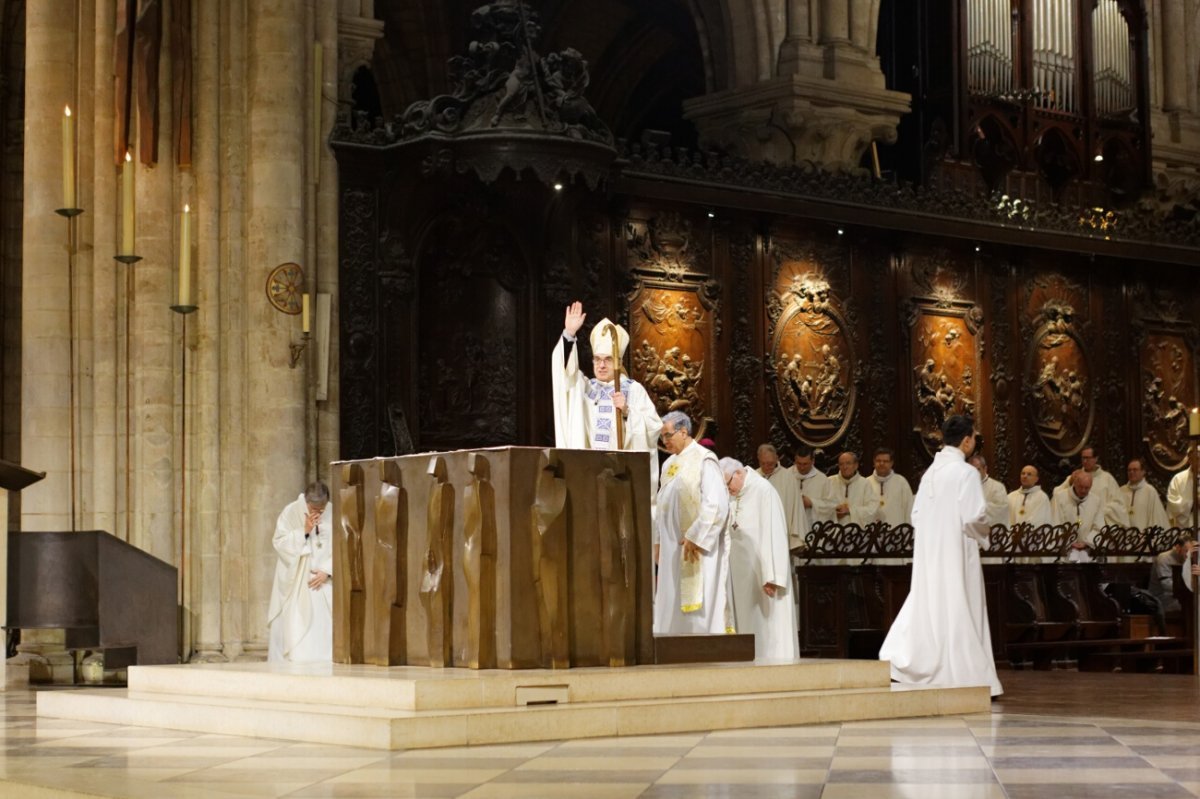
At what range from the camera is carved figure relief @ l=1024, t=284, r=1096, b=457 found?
774 inches

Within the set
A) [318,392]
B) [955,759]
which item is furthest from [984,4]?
[955,759]

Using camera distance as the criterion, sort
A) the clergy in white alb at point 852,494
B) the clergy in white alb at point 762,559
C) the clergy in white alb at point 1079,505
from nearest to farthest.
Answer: the clergy in white alb at point 762,559, the clergy in white alb at point 852,494, the clergy in white alb at point 1079,505

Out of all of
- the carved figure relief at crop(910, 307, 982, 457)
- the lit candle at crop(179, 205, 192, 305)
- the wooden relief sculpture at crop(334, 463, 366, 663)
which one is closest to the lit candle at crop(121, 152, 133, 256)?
the lit candle at crop(179, 205, 192, 305)

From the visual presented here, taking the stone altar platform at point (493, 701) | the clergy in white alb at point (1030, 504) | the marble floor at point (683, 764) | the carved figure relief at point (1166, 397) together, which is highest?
the carved figure relief at point (1166, 397)

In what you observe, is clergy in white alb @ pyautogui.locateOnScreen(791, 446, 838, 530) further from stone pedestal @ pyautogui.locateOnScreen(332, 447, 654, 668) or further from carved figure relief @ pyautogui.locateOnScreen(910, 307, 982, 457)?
stone pedestal @ pyautogui.locateOnScreen(332, 447, 654, 668)

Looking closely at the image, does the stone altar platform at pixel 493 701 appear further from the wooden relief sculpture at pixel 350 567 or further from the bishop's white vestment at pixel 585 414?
the bishop's white vestment at pixel 585 414

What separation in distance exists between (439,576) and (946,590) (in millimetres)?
3567

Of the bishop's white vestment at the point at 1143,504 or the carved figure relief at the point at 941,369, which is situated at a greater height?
the carved figure relief at the point at 941,369

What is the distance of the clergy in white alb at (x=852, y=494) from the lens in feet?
55.5

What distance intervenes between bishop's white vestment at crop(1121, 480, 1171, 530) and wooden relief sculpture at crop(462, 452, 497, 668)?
11.1 meters

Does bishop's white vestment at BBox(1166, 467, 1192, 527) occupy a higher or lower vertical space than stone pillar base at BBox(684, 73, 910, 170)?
lower

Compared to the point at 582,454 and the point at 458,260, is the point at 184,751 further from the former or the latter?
the point at 458,260

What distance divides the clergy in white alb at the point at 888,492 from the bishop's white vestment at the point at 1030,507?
1146 millimetres

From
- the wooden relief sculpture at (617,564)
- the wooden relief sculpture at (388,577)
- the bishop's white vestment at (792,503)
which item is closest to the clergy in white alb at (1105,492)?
the bishop's white vestment at (792,503)
